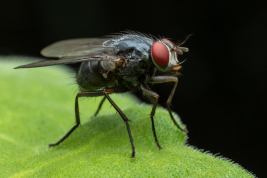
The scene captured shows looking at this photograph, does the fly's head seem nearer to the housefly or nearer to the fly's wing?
the housefly

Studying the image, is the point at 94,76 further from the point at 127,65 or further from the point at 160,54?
the point at 160,54

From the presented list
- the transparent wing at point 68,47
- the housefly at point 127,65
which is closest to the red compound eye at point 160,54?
the housefly at point 127,65

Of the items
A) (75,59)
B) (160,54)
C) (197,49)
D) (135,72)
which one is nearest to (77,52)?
(75,59)

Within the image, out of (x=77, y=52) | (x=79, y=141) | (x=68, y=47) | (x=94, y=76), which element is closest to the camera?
(x=79, y=141)

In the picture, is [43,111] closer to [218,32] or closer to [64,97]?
[64,97]

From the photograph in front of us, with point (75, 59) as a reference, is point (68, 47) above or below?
below

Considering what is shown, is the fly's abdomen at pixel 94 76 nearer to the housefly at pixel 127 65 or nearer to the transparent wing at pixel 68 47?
the housefly at pixel 127 65

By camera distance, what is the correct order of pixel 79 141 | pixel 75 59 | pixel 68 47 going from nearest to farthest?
pixel 75 59, pixel 79 141, pixel 68 47
